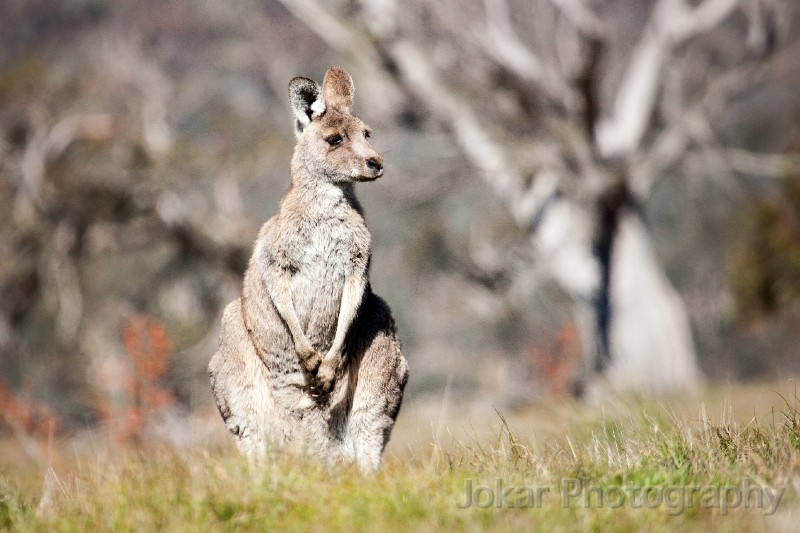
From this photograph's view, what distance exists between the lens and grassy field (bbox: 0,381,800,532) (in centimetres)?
283

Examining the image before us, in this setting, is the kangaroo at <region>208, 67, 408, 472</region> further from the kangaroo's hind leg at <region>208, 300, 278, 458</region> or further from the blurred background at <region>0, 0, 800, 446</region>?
the blurred background at <region>0, 0, 800, 446</region>

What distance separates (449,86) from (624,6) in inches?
621

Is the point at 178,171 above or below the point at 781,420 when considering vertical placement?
above

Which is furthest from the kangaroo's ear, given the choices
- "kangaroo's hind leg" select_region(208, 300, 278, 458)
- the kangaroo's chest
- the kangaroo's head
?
"kangaroo's hind leg" select_region(208, 300, 278, 458)

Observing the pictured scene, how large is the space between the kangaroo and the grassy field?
0.40 metres

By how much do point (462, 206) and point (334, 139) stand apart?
2526 cm

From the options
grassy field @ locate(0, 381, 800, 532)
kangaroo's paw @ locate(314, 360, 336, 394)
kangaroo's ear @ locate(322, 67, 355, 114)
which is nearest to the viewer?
grassy field @ locate(0, 381, 800, 532)

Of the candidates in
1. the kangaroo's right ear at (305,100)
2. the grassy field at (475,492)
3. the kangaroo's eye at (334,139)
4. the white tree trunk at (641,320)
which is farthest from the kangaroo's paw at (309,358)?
the white tree trunk at (641,320)

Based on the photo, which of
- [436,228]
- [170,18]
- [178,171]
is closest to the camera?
[178,171]

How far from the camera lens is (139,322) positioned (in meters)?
12.7

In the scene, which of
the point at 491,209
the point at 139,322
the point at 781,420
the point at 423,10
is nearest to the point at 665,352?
the point at 423,10

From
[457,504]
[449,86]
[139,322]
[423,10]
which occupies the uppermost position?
[423,10]

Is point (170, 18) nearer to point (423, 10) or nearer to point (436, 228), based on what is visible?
point (436, 228)

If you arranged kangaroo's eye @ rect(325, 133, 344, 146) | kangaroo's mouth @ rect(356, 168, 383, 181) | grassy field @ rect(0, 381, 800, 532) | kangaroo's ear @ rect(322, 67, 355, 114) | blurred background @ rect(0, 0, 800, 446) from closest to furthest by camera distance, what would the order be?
grassy field @ rect(0, 381, 800, 532), kangaroo's mouth @ rect(356, 168, 383, 181), kangaroo's eye @ rect(325, 133, 344, 146), kangaroo's ear @ rect(322, 67, 355, 114), blurred background @ rect(0, 0, 800, 446)
